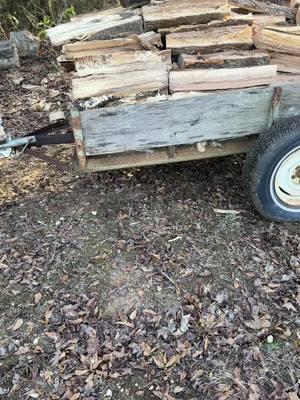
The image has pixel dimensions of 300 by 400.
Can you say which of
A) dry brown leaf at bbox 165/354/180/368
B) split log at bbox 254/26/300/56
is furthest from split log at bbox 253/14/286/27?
dry brown leaf at bbox 165/354/180/368

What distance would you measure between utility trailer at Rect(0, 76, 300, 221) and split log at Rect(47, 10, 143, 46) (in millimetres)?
704

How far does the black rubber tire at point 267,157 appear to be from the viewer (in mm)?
3154

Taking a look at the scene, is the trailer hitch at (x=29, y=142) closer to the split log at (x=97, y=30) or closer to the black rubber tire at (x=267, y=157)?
the split log at (x=97, y=30)

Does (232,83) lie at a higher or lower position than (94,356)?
higher

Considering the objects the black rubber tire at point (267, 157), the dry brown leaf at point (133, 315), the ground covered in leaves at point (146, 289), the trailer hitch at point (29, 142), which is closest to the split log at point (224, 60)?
the black rubber tire at point (267, 157)

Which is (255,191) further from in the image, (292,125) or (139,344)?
(139,344)

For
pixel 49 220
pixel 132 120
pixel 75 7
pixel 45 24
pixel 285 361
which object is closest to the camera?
pixel 285 361

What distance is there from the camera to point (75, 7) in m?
8.12

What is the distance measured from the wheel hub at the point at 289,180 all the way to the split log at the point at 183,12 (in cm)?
117

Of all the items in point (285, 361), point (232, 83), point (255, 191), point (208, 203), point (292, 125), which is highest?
point (232, 83)

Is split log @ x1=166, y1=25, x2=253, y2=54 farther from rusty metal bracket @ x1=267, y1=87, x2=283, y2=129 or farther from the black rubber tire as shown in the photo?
the black rubber tire

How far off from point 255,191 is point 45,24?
554 cm

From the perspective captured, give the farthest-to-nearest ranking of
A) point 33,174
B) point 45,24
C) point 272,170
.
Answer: point 45,24
point 33,174
point 272,170

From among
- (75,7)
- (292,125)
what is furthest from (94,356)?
(75,7)
